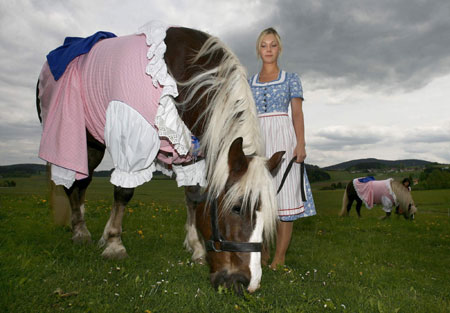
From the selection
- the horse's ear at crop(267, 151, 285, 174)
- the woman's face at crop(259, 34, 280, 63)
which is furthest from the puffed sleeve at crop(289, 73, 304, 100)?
the horse's ear at crop(267, 151, 285, 174)

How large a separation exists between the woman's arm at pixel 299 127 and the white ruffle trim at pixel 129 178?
1.88m

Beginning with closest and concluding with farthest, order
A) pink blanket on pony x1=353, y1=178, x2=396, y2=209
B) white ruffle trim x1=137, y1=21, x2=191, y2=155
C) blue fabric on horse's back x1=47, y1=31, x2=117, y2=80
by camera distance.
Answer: white ruffle trim x1=137, y1=21, x2=191, y2=155
blue fabric on horse's back x1=47, y1=31, x2=117, y2=80
pink blanket on pony x1=353, y1=178, x2=396, y2=209

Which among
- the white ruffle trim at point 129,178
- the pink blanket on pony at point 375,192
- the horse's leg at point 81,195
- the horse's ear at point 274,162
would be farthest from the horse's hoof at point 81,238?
the pink blanket on pony at point 375,192

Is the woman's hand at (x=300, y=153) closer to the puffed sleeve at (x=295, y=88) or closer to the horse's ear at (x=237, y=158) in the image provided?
the puffed sleeve at (x=295, y=88)

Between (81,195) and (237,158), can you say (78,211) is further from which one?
(237,158)

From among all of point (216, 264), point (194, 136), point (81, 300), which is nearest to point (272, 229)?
point (216, 264)

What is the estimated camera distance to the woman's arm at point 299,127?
13.4 feet

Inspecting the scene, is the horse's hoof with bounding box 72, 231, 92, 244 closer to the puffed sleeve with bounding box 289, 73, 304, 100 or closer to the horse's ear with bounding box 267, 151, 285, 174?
the horse's ear with bounding box 267, 151, 285, 174

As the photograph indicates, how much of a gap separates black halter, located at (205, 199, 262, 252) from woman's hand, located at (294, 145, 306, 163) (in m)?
1.72

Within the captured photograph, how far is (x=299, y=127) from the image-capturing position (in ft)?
13.6

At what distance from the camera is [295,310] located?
260 cm

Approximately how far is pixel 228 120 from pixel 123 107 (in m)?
1.26

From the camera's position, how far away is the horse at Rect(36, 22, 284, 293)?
8.57ft

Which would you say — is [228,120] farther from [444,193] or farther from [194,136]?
[444,193]
